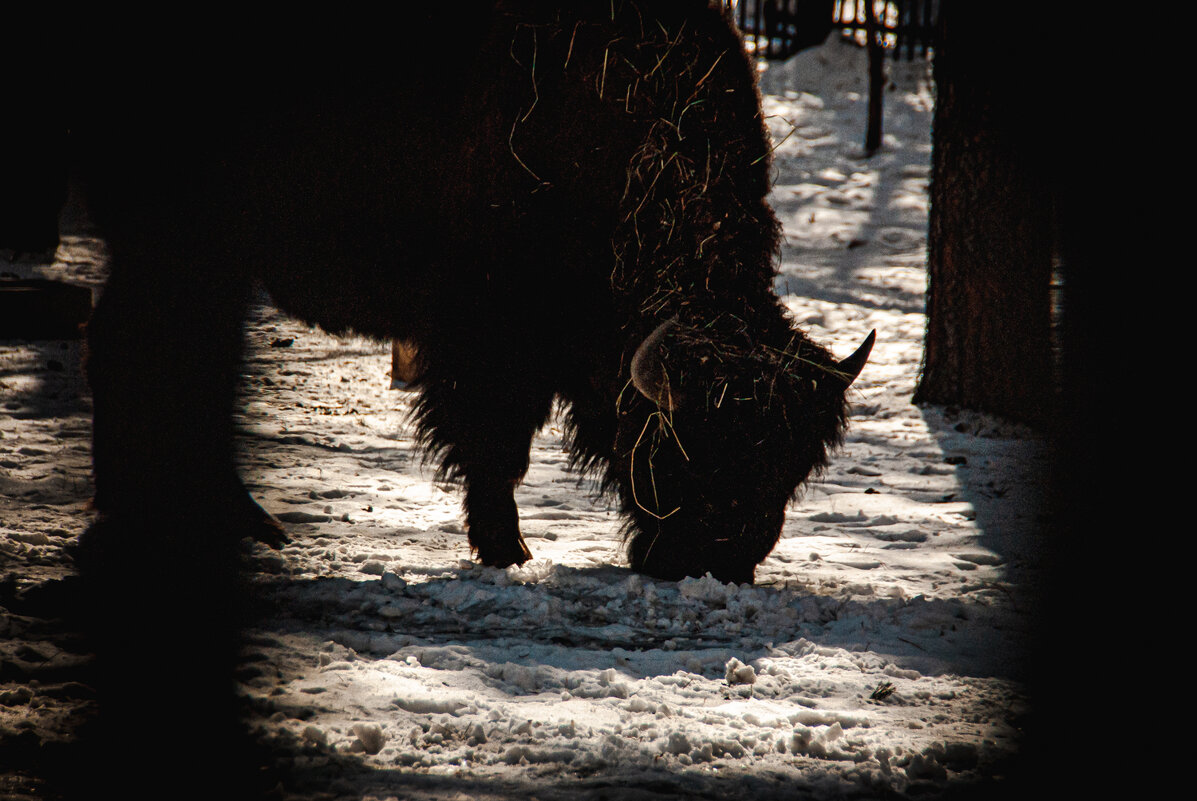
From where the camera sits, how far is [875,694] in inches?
84.6

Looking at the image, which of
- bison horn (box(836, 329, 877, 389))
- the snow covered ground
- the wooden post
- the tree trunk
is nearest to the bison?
bison horn (box(836, 329, 877, 389))

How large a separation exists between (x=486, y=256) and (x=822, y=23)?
12.0m

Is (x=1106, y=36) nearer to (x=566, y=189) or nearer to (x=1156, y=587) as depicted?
(x=1156, y=587)

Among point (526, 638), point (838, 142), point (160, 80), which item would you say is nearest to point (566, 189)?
point (160, 80)

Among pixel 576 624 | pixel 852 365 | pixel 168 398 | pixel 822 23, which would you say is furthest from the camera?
pixel 822 23

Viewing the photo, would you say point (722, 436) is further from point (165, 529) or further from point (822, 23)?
point (822, 23)

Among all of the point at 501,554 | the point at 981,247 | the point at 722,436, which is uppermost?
the point at 981,247

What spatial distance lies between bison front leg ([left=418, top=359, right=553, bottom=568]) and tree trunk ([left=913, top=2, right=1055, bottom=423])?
293cm

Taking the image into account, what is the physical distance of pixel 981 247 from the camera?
4.95 metres

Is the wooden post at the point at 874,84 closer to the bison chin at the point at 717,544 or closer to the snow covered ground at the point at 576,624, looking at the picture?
the snow covered ground at the point at 576,624

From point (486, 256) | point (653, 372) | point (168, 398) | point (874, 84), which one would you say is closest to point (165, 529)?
point (168, 398)

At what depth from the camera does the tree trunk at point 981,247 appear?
472 cm

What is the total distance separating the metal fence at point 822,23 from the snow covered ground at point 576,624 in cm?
894

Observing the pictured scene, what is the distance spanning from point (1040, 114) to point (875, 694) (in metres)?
1.37
